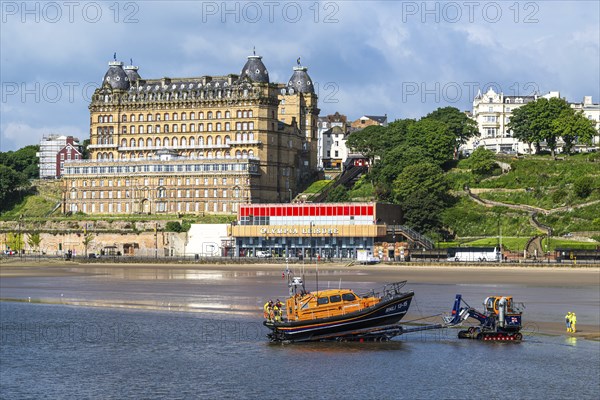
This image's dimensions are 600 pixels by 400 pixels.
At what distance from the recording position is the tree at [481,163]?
160 meters

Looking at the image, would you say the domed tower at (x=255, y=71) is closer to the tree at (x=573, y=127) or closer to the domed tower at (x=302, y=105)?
the domed tower at (x=302, y=105)

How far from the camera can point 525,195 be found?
152 metres

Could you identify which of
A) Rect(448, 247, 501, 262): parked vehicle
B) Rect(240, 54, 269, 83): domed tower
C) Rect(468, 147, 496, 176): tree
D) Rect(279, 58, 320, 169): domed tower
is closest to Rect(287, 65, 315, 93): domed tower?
Rect(279, 58, 320, 169): domed tower

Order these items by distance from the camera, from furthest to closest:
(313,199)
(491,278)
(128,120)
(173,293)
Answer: (128,120) < (313,199) < (491,278) < (173,293)

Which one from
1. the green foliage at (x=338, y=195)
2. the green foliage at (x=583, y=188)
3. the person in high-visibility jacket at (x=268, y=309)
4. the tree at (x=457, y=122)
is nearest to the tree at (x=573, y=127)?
the tree at (x=457, y=122)

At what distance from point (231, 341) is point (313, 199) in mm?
103433

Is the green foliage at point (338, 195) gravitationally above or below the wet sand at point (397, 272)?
above

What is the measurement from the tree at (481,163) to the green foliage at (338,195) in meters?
21.2

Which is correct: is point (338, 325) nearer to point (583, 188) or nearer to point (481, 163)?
point (583, 188)

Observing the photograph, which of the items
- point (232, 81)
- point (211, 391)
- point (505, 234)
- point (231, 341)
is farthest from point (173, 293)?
point (232, 81)

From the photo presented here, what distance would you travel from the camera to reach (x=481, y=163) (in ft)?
524

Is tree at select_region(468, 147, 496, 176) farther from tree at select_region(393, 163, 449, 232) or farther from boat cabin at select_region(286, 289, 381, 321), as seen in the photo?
boat cabin at select_region(286, 289, 381, 321)

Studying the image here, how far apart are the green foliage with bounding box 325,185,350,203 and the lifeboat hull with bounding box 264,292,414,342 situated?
328ft

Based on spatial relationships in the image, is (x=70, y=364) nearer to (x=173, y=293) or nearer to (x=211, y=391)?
(x=211, y=391)
